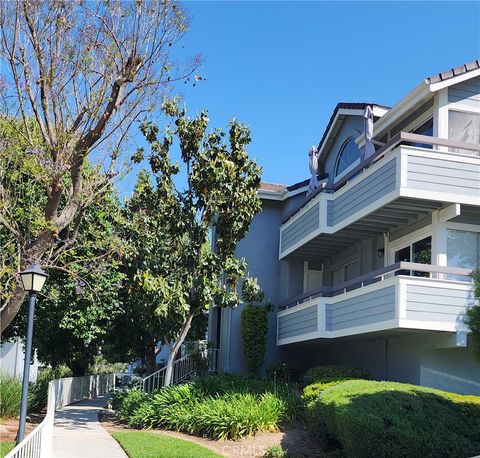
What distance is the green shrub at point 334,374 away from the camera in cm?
1435

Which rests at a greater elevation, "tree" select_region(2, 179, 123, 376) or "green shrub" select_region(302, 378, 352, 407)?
"tree" select_region(2, 179, 123, 376)

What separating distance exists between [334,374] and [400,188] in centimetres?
487

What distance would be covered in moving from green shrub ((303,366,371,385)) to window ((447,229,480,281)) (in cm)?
339

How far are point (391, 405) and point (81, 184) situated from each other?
826 cm

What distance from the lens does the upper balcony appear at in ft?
42.8

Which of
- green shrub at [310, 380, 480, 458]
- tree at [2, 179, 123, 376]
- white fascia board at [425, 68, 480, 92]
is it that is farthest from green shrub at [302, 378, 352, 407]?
white fascia board at [425, 68, 480, 92]

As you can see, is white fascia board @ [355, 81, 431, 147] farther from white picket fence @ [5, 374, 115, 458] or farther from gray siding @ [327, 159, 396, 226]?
white picket fence @ [5, 374, 115, 458]

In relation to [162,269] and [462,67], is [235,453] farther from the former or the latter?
[462,67]

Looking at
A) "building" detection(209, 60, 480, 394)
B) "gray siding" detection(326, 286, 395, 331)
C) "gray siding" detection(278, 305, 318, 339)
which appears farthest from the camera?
"gray siding" detection(278, 305, 318, 339)

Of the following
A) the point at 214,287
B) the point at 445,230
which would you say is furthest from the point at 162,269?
the point at 445,230

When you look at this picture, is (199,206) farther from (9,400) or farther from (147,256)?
(9,400)

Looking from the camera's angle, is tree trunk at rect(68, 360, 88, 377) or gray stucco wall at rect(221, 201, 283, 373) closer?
gray stucco wall at rect(221, 201, 283, 373)

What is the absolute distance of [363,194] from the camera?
48.2 feet

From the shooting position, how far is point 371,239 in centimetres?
1714
